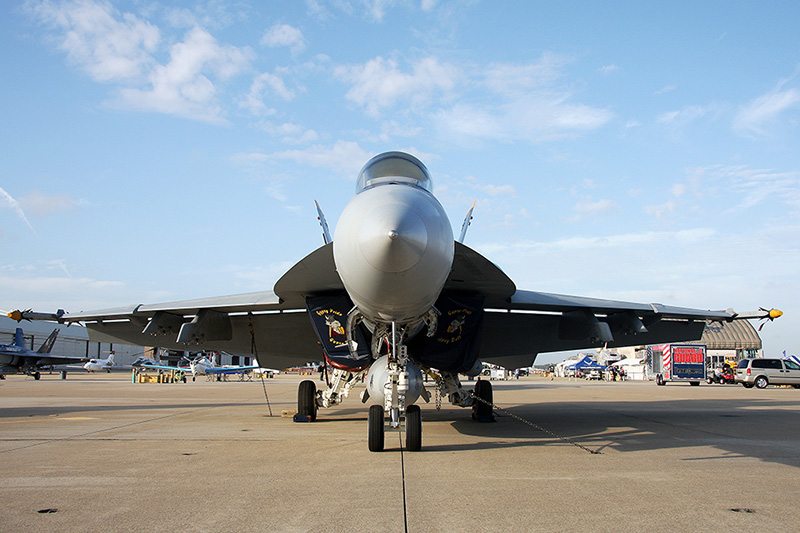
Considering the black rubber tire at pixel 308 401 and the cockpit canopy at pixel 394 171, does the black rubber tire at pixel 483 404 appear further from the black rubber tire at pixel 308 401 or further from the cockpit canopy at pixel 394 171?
the cockpit canopy at pixel 394 171

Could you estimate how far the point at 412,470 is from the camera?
5613mm

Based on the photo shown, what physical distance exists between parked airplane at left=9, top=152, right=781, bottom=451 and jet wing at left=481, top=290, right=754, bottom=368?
0.10 ft

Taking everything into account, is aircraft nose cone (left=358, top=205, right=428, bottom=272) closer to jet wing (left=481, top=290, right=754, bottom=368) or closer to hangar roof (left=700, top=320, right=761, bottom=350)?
jet wing (left=481, top=290, right=754, bottom=368)

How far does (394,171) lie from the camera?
→ 6.98m

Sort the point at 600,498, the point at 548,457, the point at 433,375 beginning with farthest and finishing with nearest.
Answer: the point at 433,375
the point at 548,457
the point at 600,498

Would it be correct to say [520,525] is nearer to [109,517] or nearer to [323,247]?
[109,517]

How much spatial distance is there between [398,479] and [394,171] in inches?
144

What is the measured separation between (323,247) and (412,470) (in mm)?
2867

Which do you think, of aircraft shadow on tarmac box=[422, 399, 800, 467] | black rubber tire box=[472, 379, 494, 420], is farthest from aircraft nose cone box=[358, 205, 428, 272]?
black rubber tire box=[472, 379, 494, 420]

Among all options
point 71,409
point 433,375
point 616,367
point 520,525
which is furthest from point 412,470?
point 616,367

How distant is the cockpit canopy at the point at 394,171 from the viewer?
691 centimetres

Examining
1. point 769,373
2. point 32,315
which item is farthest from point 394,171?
point 769,373

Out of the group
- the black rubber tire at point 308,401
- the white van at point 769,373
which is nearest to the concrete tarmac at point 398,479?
the black rubber tire at point 308,401

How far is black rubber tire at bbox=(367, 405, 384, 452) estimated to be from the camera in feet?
22.2
